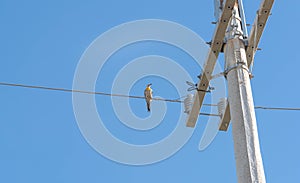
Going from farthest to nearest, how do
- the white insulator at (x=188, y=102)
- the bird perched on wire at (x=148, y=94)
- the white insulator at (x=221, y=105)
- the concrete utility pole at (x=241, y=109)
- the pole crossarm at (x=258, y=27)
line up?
the bird perched on wire at (x=148, y=94)
the white insulator at (x=188, y=102)
the white insulator at (x=221, y=105)
the pole crossarm at (x=258, y=27)
the concrete utility pole at (x=241, y=109)

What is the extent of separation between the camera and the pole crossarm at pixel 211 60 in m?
6.60

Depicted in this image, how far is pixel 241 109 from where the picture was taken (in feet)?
19.3

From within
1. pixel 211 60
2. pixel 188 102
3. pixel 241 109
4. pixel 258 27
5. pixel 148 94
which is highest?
pixel 148 94

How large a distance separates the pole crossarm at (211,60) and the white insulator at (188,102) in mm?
74

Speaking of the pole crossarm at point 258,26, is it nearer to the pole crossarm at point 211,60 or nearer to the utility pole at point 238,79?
the utility pole at point 238,79

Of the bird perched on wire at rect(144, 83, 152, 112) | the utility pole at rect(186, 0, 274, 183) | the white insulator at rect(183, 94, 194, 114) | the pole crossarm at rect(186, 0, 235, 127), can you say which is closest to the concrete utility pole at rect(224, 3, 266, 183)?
the utility pole at rect(186, 0, 274, 183)

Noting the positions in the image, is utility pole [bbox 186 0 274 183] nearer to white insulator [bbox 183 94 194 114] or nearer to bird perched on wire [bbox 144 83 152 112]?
white insulator [bbox 183 94 194 114]

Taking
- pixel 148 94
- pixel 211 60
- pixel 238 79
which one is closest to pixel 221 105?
pixel 211 60

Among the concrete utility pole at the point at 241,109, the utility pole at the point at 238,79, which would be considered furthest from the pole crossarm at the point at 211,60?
the concrete utility pole at the point at 241,109

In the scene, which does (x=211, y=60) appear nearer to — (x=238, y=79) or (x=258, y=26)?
(x=258, y=26)

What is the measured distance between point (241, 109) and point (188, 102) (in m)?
1.54

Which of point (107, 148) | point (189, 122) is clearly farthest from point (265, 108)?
point (107, 148)

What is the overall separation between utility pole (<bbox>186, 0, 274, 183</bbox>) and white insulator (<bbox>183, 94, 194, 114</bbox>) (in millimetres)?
38

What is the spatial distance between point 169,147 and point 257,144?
2.19 m
